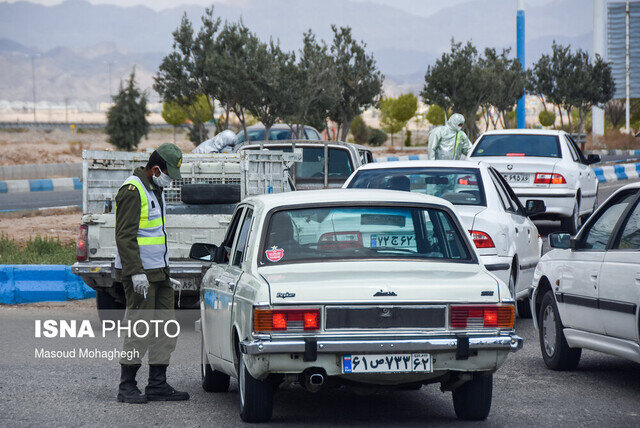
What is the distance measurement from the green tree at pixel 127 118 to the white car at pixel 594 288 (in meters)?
47.0

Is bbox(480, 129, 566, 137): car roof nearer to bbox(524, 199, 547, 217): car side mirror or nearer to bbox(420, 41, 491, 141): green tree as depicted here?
bbox(524, 199, 547, 217): car side mirror

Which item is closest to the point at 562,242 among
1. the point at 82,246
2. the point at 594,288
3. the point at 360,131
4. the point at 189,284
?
the point at 594,288

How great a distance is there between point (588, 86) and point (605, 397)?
164 feet

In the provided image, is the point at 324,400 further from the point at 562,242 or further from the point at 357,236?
the point at 562,242

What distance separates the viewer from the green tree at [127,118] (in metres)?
54.2

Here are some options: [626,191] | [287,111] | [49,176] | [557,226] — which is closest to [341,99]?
[287,111]

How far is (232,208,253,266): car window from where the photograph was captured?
6.75 meters

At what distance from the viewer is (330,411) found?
22.0ft

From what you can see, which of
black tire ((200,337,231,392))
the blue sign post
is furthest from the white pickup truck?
the blue sign post

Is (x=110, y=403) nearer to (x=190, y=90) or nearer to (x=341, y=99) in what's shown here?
(x=190, y=90)

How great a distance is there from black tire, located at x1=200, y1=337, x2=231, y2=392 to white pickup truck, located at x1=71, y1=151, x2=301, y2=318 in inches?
99.2

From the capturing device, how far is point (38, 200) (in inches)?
1222

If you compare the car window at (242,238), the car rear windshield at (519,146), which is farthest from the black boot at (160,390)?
the car rear windshield at (519,146)

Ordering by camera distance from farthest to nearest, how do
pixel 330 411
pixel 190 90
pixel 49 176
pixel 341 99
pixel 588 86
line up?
pixel 588 86, pixel 49 176, pixel 341 99, pixel 190 90, pixel 330 411
